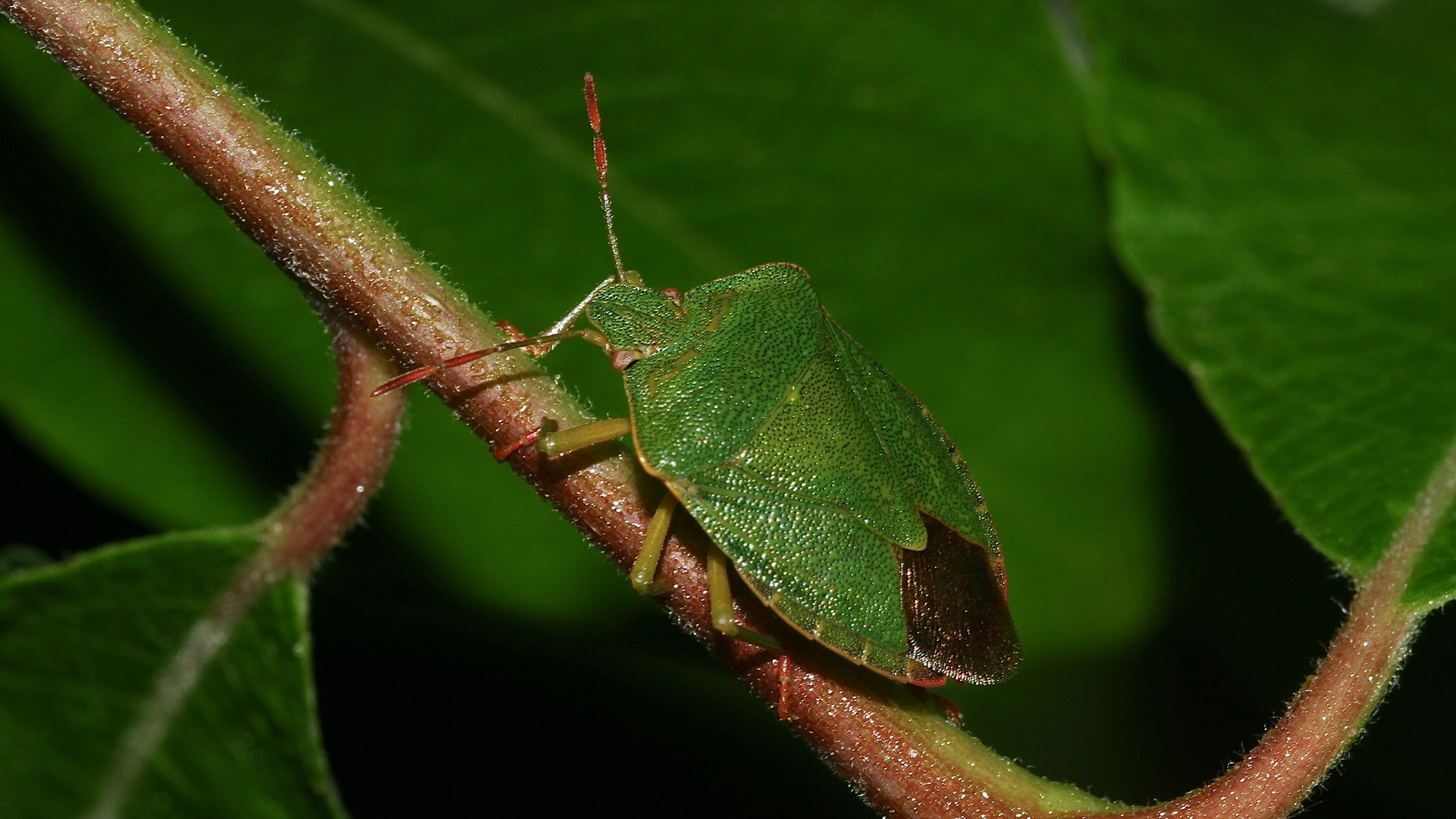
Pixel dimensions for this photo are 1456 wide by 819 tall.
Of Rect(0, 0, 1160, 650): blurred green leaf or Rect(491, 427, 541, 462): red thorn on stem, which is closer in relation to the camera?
Rect(491, 427, 541, 462): red thorn on stem

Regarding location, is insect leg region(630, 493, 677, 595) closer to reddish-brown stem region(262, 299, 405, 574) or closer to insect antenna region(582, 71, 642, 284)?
reddish-brown stem region(262, 299, 405, 574)

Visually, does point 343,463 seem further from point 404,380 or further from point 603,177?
point 603,177

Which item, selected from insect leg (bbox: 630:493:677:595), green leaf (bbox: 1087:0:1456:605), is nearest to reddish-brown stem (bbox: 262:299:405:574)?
insect leg (bbox: 630:493:677:595)

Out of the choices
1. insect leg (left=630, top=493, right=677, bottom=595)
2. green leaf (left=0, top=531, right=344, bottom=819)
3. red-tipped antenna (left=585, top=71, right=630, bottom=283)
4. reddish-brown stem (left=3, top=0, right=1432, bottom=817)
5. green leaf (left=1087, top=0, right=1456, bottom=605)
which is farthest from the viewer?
red-tipped antenna (left=585, top=71, right=630, bottom=283)

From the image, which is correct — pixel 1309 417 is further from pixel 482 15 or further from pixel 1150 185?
pixel 482 15

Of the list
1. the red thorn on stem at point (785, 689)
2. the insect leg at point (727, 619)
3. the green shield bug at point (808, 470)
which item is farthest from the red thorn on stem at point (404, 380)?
the red thorn on stem at point (785, 689)

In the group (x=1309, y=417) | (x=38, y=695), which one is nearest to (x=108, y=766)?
(x=38, y=695)
